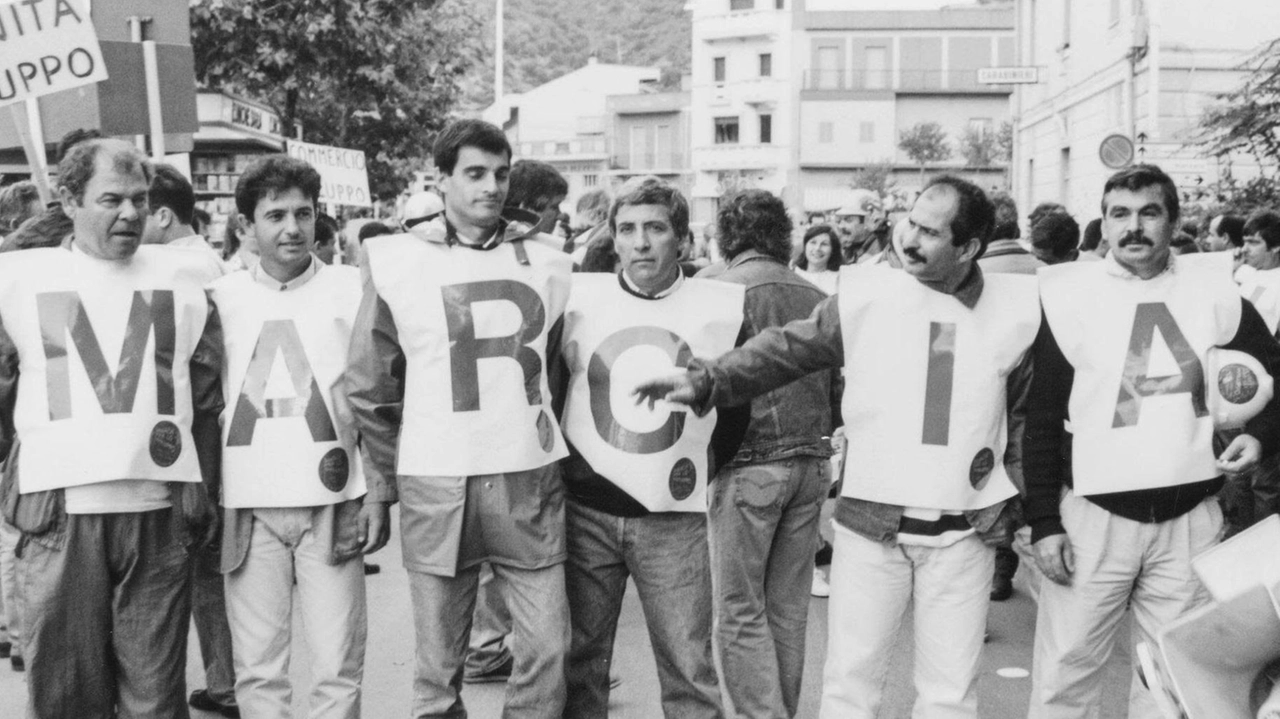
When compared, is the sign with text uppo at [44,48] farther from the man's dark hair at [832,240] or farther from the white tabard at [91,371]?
the man's dark hair at [832,240]

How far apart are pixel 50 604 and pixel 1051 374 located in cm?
300

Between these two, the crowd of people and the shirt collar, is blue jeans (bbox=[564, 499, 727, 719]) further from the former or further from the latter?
the shirt collar

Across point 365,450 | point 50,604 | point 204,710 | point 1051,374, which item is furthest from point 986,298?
point 204,710

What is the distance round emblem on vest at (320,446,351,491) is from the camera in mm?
4527

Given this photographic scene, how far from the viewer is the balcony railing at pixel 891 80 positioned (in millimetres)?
61781

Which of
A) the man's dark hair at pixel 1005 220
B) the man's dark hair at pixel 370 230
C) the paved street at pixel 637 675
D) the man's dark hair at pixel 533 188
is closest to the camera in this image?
the paved street at pixel 637 675

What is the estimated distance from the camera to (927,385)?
4.22 m

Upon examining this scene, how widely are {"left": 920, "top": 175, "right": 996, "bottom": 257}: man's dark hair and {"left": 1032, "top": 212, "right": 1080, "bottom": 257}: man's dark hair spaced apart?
3.92 meters

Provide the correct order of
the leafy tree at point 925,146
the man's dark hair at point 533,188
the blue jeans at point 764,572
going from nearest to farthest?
1. the blue jeans at point 764,572
2. the man's dark hair at point 533,188
3. the leafy tree at point 925,146

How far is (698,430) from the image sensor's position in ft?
15.3

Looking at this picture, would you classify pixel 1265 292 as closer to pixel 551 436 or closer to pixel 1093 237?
pixel 1093 237

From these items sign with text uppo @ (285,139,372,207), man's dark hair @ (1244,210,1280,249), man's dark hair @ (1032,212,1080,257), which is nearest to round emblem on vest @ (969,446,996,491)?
man's dark hair @ (1032,212,1080,257)

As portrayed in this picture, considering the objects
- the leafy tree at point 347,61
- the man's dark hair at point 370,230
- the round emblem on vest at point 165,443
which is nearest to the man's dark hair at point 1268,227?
the man's dark hair at point 370,230

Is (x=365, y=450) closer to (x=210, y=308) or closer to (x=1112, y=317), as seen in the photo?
(x=210, y=308)
